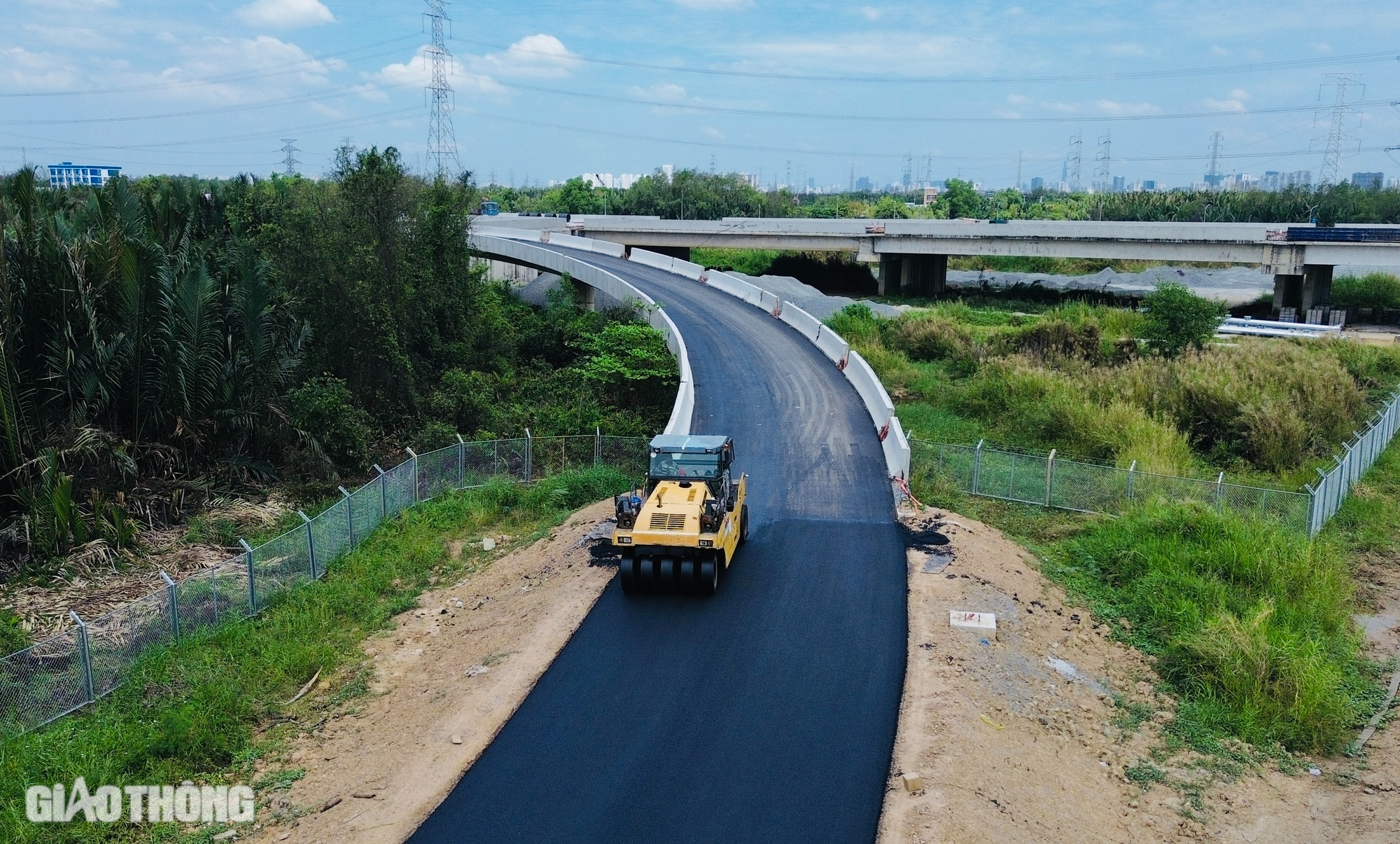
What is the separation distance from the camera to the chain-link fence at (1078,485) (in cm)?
2284

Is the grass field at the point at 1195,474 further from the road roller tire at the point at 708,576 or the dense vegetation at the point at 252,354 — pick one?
the dense vegetation at the point at 252,354

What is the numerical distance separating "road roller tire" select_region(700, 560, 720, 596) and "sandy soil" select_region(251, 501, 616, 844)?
2051 mm

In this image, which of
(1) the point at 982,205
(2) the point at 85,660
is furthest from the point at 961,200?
(2) the point at 85,660

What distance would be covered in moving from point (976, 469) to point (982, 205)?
127813mm

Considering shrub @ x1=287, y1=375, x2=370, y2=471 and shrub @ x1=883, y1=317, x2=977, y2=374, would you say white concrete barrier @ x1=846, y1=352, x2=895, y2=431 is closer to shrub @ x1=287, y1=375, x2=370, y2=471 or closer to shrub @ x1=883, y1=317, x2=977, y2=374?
shrub @ x1=883, y1=317, x2=977, y2=374

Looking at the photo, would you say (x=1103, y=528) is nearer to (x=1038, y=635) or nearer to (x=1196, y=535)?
(x=1196, y=535)

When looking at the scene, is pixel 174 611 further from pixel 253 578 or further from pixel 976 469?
pixel 976 469

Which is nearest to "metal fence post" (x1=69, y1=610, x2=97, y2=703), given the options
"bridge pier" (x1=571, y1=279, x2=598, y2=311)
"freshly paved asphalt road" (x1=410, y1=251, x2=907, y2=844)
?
"freshly paved asphalt road" (x1=410, y1=251, x2=907, y2=844)

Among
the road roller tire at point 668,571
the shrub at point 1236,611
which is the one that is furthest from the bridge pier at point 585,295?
the road roller tire at point 668,571

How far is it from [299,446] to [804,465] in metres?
14.8

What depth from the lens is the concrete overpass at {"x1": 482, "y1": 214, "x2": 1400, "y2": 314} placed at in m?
56.7

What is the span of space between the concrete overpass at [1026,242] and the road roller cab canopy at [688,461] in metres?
48.6

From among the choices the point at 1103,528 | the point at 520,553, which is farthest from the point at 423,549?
the point at 1103,528

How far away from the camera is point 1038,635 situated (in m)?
18.1
